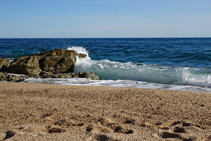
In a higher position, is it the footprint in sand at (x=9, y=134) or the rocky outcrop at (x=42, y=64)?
the rocky outcrop at (x=42, y=64)

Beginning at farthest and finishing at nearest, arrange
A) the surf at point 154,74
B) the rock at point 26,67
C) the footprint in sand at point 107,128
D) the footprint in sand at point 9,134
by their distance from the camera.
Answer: the rock at point 26,67 < the surf at point 154,74 < the footprint in sand at point 107,128 < the footprint in sand at point 9,134

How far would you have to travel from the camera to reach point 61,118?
361cm

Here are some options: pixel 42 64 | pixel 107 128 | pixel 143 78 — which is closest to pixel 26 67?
pixel 42 64

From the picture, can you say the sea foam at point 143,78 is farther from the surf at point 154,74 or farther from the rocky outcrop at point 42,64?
the rocky outcrop at point 42,64

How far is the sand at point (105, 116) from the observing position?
2.94m

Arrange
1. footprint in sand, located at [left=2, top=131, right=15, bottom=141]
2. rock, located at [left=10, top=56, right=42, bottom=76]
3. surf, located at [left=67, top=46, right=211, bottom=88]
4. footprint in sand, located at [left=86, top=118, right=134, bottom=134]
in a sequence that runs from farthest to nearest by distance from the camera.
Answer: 1. rock, located at [left=10, top=56, right=42, bottom=76]
2. surf, located at [left=67, top=46, right=211, bottom=88]
3. footprint in sand, located at [left=86, top=118, right=134, bottom=134]
4. footprint in sand, located at [left=2, top=131, right=15, bottom=141]

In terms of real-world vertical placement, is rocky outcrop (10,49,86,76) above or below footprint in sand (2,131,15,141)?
above

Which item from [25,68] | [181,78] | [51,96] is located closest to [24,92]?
[51,96]

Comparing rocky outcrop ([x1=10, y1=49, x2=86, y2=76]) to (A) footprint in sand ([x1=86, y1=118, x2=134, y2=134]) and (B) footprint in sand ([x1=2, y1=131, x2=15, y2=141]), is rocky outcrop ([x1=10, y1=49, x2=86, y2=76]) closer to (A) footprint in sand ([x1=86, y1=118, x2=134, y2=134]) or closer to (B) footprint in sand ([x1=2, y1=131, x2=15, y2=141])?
(B) footprint in sand ([x1=2, y1=131, x2=15, y2=141])

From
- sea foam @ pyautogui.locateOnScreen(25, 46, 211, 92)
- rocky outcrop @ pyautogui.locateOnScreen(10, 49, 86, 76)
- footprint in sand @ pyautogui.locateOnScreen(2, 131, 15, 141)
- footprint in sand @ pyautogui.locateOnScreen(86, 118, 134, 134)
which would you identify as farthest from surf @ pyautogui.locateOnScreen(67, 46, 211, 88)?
footprint in sand @ pyautogui.locateOnScreen(2, 131, 15, 141)

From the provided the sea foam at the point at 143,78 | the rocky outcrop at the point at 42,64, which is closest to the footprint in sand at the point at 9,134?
the sea foam at the point at 143,78

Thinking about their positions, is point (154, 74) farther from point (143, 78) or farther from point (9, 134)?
point (9, 134)

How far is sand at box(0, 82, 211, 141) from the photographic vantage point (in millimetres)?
2943

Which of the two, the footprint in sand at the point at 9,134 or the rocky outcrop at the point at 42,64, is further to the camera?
the rocky outcrop at the point at 42,64
